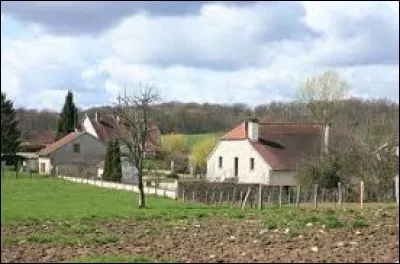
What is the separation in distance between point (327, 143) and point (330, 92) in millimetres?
7032

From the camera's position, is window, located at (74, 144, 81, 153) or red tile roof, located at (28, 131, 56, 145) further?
window, located at (74, 144, 81, 153)

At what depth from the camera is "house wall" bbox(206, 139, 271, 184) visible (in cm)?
6475

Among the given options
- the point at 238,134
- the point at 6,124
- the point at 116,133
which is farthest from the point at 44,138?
the point at 6,124

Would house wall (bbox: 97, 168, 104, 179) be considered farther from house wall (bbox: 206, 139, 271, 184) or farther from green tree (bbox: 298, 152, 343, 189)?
green tree (bbox: 298, 152, 343, 189)

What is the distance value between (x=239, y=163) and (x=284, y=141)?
4.60 metres

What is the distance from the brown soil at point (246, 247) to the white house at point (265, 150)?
153ft

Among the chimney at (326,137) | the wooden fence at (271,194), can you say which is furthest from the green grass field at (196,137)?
the wooden fence at (271,194)

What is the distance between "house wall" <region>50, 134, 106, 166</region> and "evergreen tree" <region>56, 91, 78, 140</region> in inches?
105

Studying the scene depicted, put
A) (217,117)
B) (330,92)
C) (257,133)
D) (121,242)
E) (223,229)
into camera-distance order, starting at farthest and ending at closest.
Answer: (217,117), (257,133), (330,92), (223,229), (121,242)

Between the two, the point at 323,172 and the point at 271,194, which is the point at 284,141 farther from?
the point at 271,194

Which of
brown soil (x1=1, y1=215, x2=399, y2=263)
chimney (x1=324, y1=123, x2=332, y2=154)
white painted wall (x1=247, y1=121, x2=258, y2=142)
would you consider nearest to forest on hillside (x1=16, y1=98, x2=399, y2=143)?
chimney (x1=324, y1=123, x2=332, y2=154)

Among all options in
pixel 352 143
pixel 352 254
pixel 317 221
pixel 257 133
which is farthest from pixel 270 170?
pixel 352 254

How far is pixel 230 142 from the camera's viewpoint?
69688 millimetres

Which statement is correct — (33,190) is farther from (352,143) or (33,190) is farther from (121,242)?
(121,242)
